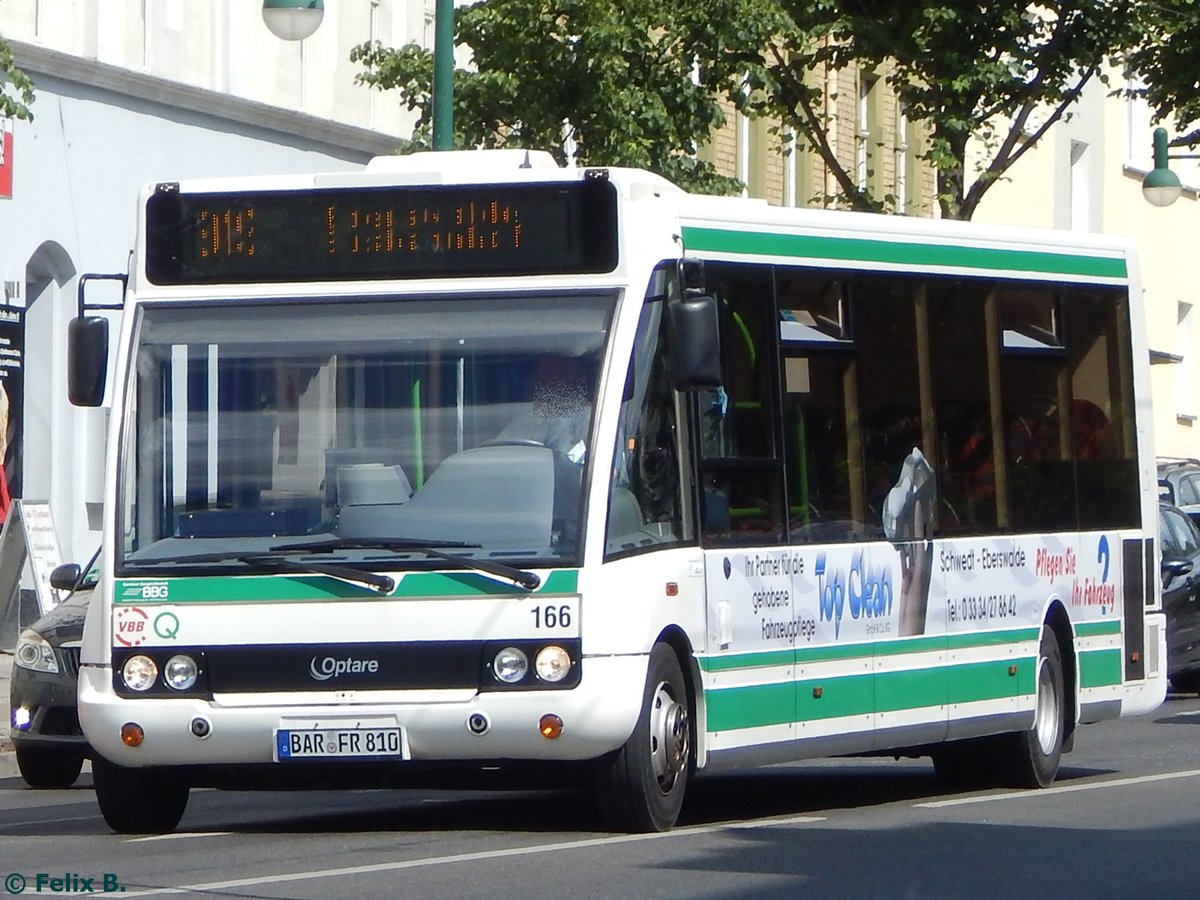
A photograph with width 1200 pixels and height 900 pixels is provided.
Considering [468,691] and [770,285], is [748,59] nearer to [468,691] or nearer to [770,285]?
[770,285]

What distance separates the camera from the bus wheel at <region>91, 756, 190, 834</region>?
1155cm

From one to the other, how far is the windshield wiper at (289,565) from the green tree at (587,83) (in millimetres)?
13065

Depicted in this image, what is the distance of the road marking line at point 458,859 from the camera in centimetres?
949

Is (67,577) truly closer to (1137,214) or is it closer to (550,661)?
(550,661)

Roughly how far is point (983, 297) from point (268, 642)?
4616mm

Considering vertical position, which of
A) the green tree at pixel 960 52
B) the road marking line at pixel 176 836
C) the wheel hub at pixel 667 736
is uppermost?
the green tree at pixel 960 52

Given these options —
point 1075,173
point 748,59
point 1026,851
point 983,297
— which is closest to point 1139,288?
point 983,297

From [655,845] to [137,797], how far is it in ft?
7.12

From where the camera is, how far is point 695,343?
1116 cm

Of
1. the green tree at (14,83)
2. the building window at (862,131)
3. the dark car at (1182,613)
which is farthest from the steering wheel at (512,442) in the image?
the building window at (862,131)

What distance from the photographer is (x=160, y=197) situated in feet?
38.3

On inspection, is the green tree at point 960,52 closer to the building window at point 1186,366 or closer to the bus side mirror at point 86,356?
the bus side mirror at point 86,356

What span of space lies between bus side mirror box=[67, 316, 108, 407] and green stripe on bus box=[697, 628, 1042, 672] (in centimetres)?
263

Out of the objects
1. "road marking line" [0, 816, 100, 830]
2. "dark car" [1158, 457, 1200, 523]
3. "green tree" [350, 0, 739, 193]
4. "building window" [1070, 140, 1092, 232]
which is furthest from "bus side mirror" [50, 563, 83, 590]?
"building window" [1070, 140, 1092, 232]
